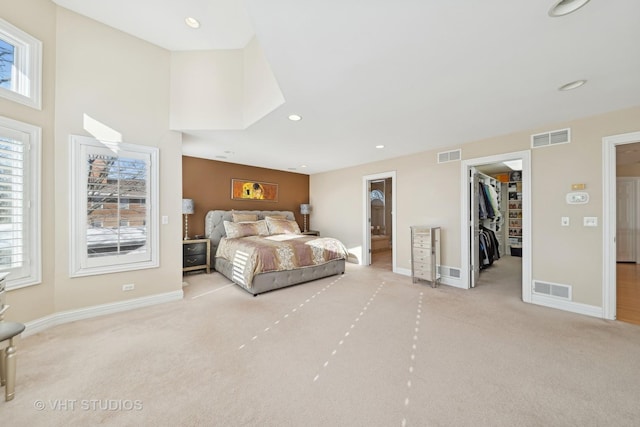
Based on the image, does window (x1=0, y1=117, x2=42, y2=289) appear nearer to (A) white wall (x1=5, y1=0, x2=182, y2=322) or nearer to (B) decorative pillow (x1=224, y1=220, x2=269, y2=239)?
(A) white wall (x1=5, y1=0, x2=182, y2=322)

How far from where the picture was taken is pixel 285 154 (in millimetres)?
4875

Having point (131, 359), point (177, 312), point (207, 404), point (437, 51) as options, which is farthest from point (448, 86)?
point (177, 312)

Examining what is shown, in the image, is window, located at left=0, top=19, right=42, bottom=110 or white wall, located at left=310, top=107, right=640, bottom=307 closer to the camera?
window, located at left=0, top=19, right=42, bottom=110

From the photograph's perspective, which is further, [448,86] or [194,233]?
[194,233]

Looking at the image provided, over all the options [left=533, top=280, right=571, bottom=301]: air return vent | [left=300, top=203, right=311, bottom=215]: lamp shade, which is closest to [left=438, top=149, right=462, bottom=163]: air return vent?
[left=533, top=280, right=571, bottom=301]: air return vent

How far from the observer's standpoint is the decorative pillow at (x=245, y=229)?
16.3ft

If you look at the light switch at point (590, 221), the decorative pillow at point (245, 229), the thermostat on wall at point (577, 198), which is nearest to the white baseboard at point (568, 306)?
the light switch at point (590, 221)

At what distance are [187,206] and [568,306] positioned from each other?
6.25 metres

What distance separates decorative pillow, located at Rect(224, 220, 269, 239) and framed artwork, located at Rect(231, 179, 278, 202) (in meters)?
0.98

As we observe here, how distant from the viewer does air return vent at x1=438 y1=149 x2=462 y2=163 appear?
409cm

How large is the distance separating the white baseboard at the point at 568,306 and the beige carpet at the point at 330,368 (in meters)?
0.21

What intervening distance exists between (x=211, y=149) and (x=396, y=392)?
15.0ft

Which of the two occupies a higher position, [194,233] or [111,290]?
[194,233]

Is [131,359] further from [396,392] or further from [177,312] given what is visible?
[396,392]
